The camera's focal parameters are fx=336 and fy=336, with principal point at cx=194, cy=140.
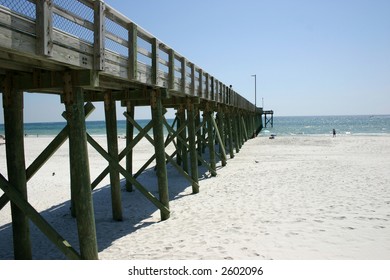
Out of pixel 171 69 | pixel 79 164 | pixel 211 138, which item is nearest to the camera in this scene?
pixel 79 164

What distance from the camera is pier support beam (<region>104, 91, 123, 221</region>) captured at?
7.20m

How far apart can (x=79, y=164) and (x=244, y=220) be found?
11.4 ft

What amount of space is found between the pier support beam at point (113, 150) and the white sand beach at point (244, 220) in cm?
30

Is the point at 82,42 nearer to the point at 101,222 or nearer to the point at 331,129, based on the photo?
the point at 101,222

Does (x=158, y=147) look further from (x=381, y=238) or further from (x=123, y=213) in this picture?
(x=381, y=238)

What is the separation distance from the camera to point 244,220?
649cm

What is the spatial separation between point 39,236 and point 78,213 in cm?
244

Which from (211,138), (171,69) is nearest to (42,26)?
(171,69)

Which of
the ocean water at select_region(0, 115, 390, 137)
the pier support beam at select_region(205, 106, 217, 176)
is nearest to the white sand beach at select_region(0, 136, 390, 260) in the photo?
the pier support beam at select_region(205, 106, 217, 176)

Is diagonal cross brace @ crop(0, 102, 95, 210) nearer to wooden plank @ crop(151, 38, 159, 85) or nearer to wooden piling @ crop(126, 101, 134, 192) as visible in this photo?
wooden plank @ crop(151, 38, 159, 85)

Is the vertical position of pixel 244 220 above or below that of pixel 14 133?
below

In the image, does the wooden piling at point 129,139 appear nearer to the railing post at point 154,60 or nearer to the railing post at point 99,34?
the railing post at point 154,60

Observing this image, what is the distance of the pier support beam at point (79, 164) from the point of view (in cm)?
432
